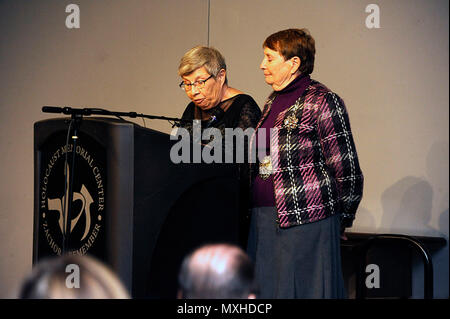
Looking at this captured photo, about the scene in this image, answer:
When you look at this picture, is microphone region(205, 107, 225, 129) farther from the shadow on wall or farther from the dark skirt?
the shadow on wall

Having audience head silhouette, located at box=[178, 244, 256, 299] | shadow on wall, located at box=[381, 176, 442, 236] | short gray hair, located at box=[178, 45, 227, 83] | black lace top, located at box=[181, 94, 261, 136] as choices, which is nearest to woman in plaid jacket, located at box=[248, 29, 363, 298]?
black lace top, located at box=[181, 94, 261, 136]

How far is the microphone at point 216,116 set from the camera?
2197mm

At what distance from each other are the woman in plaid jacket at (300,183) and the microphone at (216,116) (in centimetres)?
21

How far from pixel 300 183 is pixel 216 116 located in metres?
0.50

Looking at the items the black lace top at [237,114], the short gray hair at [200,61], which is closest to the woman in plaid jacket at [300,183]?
the black lace top at [237,114]

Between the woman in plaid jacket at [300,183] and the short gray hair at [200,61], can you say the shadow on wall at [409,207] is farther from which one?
the short gray hair at [200,61]

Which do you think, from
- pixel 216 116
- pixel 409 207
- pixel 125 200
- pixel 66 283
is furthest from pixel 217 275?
pixel 409 207

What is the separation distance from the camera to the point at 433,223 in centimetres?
328

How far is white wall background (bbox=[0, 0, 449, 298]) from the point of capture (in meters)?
3.31

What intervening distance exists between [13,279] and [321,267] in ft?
10.8

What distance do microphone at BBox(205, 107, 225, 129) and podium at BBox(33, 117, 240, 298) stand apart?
0.41 metres

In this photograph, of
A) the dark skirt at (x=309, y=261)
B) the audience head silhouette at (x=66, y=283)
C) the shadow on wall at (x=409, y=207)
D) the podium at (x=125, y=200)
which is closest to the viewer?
the audience head silhouette at (x=66, y=283)

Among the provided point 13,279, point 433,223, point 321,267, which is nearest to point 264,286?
point 321,267

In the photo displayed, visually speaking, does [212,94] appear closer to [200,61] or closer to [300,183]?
[200,61]
